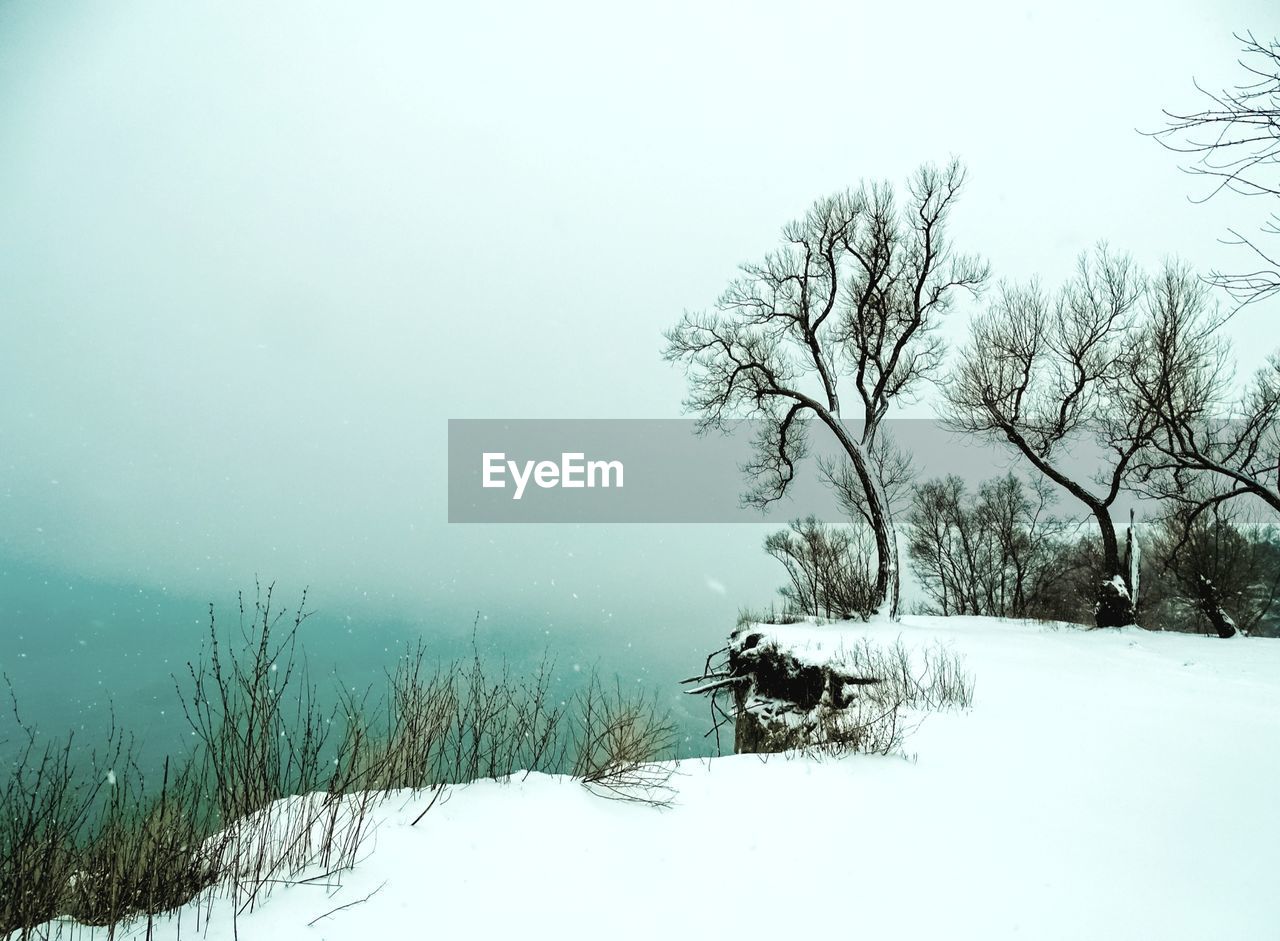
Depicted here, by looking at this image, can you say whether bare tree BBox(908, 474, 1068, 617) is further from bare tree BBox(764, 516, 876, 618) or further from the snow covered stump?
the snow covered stump

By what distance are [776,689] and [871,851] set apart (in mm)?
6475

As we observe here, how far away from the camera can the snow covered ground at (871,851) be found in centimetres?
268

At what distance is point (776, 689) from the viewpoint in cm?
955

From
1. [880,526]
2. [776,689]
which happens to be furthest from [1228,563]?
[776,689]

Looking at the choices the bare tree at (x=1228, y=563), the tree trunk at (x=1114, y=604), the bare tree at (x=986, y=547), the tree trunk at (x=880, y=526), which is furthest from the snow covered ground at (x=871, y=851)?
the bare tree at (x=986, y=547)

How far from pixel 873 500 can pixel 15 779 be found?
1473 cm

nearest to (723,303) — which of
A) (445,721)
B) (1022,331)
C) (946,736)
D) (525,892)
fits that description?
(1022,331)

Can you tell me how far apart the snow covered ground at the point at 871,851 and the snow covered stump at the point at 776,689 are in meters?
2.30

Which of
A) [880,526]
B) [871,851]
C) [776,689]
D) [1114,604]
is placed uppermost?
[880,526]

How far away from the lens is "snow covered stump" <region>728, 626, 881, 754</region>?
761 cm

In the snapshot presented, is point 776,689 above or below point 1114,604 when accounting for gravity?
below

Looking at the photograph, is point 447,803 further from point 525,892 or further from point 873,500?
point 873,500

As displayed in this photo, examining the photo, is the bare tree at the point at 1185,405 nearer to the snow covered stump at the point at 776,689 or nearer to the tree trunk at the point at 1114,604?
the tree trunk at the point at 1114,604

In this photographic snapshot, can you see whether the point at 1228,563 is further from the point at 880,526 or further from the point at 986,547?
the point at 880,526
